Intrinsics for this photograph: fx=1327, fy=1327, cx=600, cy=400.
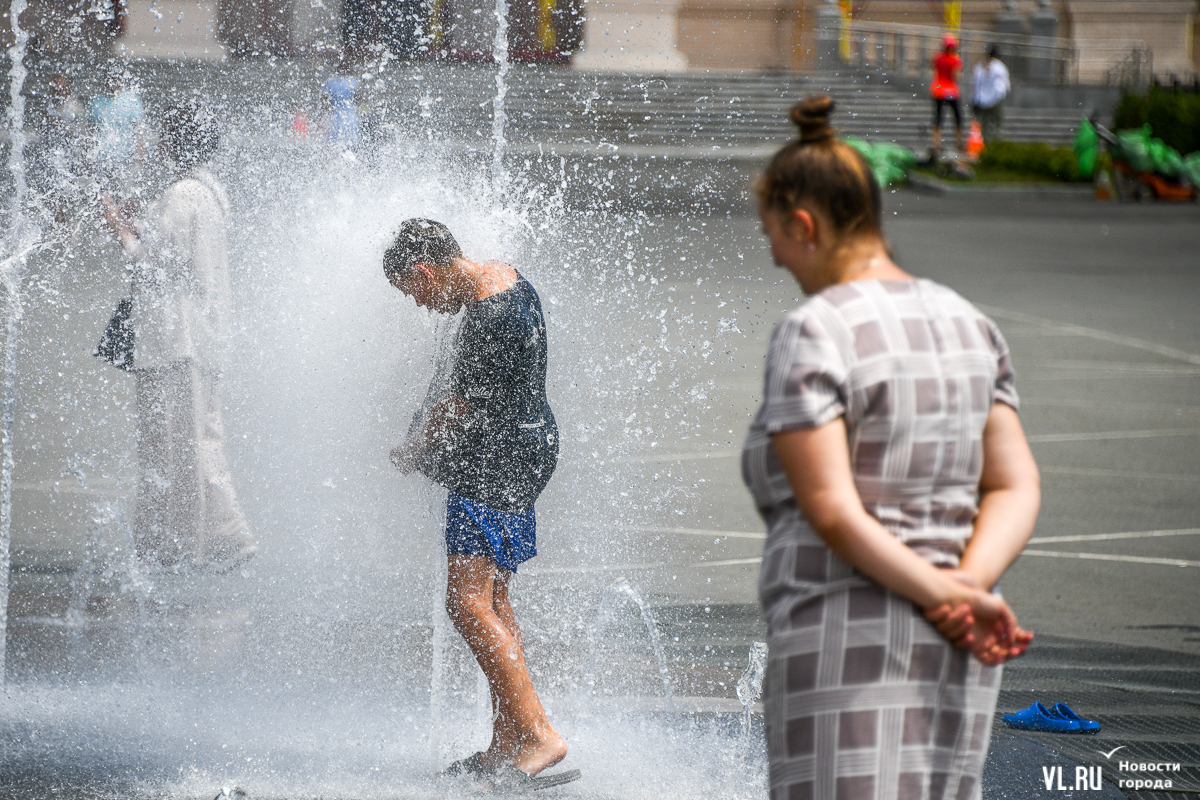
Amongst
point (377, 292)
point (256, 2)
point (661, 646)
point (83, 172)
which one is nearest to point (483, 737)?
point (661, 646)

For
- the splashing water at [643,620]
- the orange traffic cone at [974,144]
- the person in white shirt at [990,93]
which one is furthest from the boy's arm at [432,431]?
the person in white shirt at [990,93]

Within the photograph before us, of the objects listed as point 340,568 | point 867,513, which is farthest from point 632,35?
point 867,513

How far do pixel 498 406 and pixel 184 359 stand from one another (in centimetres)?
228

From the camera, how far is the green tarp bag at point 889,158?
23016mm

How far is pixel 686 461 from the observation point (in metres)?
8.34

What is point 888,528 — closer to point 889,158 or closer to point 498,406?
Answer: point 498,406

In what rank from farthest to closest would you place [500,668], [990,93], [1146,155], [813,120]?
[990,93] < [1146,155] < [500,668] < [813,120]

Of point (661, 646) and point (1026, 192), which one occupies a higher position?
point (1026, 192)

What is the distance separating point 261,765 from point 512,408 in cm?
134

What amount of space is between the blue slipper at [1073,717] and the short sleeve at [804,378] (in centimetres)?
297

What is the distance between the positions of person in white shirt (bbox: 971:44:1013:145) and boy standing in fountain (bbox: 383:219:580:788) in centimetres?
2522

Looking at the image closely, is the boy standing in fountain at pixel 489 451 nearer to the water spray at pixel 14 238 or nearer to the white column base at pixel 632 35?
the water spray at pixel 14 238

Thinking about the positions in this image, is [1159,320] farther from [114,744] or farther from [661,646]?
[114,744]

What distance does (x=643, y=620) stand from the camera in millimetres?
5520
